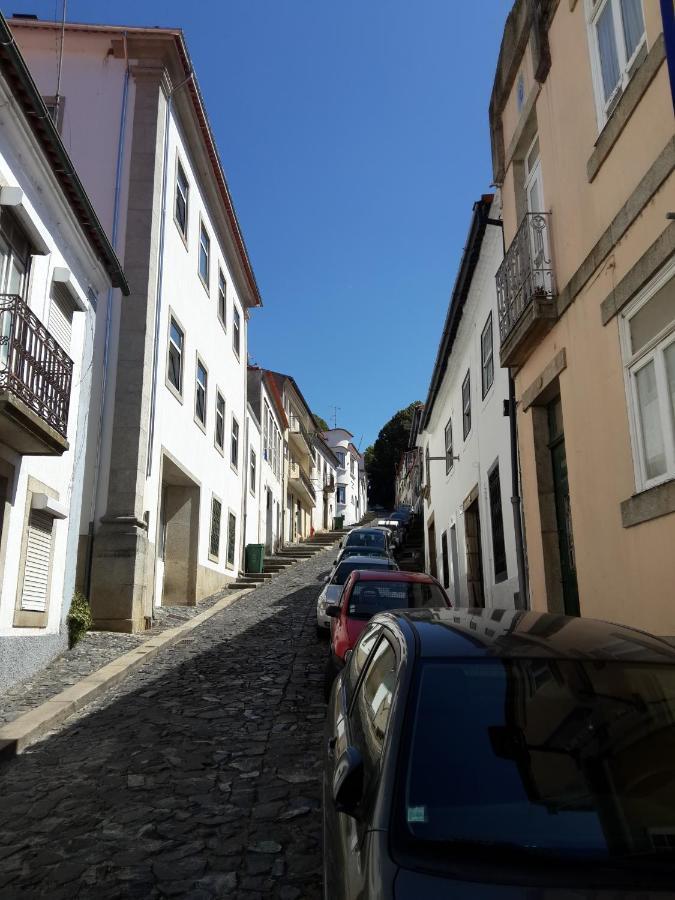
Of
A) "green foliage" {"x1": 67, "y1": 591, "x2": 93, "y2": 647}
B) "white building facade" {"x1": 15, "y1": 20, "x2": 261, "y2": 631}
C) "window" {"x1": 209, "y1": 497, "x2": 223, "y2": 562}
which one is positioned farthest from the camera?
"window" {"x1": 209, "y1": 497, "x2": 223, "y2": 562}

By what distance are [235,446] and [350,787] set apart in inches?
779

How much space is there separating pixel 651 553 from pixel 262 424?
24388mm

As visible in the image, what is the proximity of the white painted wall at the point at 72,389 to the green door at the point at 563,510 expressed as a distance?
6.14 metres

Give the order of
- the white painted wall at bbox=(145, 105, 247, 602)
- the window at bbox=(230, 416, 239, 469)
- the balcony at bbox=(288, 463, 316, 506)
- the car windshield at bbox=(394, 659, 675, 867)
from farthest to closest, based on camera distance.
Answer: the balcony at bbox=(288, 463, 316, 506) < the window at bbox=(230, 416, 239, 469) < the white painted wall at bbox=(145, 105, 247, 602) < the car windshield at bbox=(394, 659, 675, 867)

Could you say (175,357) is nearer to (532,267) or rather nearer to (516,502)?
(516,502)

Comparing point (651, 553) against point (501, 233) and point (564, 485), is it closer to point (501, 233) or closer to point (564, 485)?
point (564, 485)

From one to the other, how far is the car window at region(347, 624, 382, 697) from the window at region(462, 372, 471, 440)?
11257mm

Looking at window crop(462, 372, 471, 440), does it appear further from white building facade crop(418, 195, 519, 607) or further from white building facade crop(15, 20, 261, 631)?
white building facade crop(15, 20, 261, 631)

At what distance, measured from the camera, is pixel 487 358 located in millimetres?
12953

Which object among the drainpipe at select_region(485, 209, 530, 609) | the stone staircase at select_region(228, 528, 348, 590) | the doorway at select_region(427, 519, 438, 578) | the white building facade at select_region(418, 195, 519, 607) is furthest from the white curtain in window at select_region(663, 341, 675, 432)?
the doorway at select_region(427, 519, 438, 578)

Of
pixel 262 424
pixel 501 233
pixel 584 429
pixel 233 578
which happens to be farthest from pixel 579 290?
pixel 262 424

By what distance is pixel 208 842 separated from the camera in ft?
14.2

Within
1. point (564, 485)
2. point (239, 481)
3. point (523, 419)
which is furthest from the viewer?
point (239, 481)

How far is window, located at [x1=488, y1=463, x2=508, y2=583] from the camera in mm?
11875
